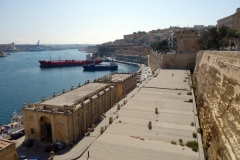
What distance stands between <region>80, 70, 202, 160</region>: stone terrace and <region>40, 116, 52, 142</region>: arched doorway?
6.57 metres

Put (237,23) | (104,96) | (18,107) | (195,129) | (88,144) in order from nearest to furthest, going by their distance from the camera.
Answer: (88,144), (195,129), (104,96), (18,107), (237,23)

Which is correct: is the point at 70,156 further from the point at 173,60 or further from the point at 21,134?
the point at 173,60

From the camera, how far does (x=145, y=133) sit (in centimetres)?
1638

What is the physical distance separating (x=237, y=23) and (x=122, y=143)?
5393cm

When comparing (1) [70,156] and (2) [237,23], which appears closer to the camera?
(1) [70,156]

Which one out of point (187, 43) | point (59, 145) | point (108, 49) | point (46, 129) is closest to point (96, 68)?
point (187, 43)

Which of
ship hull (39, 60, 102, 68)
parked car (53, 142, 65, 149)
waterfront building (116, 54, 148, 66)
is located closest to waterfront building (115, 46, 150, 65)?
waterfront building (116, 54, 148, 66)

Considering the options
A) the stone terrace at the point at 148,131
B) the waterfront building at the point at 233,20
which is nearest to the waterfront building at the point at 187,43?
the waterfront building at the point at 233,20

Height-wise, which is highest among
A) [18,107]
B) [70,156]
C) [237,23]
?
[237,23]

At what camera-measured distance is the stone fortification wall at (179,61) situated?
54.4m

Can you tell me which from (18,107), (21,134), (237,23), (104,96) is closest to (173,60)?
(237,23)

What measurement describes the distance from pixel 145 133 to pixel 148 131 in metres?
0.46

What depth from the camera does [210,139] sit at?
15.7 m

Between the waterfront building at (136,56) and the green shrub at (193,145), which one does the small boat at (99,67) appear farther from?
the green shrub at (193,145)
